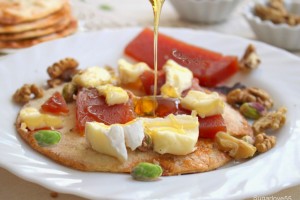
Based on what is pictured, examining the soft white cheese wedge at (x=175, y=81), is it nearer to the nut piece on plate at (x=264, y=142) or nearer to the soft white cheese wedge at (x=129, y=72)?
the soft white cheese wedge at (x=129, y=72)

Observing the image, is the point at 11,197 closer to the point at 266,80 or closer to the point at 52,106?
the point at 52,106

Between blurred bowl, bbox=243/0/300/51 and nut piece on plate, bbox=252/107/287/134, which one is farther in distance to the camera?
blurred bowl, bbox=243/0/300/51

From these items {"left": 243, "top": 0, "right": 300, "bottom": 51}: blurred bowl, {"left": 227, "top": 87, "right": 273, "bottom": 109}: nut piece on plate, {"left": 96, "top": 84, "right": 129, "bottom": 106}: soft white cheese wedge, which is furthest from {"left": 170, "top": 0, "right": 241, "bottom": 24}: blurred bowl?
{"left": 96, "top": 84, "right": 129, "bottom": 106}: soft white cheese wedge

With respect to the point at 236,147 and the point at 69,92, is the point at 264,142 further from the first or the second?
the point at 69,92

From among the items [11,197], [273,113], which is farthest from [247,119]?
[11,197]

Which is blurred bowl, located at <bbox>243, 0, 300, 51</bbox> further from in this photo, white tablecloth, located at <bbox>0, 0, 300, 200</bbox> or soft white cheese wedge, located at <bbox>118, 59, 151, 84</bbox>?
soft white cheese wedge, located at <bbox>118, 59, 151, 84</bbox>

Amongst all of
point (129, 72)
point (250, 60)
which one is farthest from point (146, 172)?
point (250, 60)

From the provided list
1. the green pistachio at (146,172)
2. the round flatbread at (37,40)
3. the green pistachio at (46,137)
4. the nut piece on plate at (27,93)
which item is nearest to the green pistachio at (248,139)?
the green pistachio at (146,172)
